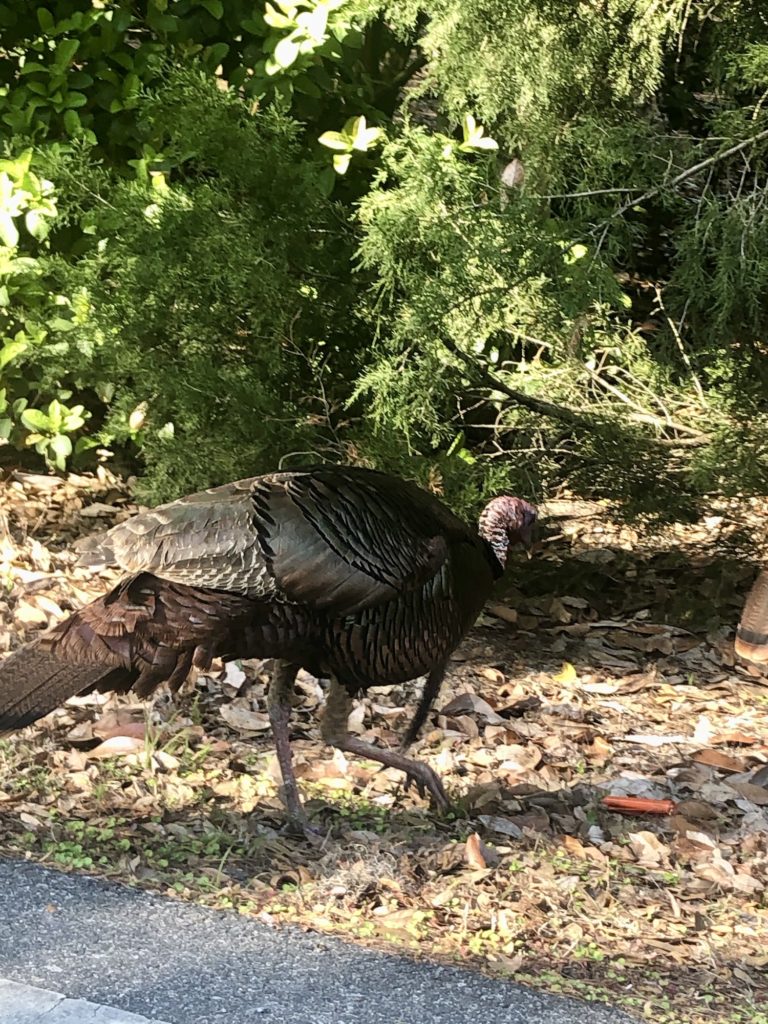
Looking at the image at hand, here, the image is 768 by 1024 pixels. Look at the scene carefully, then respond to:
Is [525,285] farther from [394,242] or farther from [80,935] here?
[80,935]

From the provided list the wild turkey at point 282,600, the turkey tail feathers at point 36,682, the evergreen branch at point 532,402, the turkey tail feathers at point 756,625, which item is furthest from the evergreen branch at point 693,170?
the turkey tail feathers at point 36,682

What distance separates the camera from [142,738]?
4645 mm

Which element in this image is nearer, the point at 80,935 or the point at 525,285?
the point at 80,935

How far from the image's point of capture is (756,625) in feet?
18.8

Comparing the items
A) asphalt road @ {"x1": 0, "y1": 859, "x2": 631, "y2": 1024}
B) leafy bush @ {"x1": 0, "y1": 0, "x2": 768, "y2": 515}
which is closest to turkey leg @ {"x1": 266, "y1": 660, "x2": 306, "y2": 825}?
asphalt road @ {"x1": 0, "y1": 859, "x2": 631, "y2": 1024}

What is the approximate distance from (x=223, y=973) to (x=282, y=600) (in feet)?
3.98

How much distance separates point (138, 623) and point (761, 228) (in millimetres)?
2854

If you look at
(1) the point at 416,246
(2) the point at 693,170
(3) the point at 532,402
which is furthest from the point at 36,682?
(2) the point at 693,170

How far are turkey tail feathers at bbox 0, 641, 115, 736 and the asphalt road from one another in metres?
0.54

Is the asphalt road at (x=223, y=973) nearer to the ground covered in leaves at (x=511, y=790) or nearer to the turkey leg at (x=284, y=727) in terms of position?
the ground covered in leaves at (x=511, y=790)

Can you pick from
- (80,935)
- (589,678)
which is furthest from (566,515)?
(80,935)

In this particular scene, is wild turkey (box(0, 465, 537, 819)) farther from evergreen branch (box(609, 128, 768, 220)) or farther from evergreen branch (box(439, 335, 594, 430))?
evergreen branch (box(609, 128, 768, 220))

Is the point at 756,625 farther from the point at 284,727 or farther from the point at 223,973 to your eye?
the point at 223,973

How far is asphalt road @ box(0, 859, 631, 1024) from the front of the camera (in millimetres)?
2939
